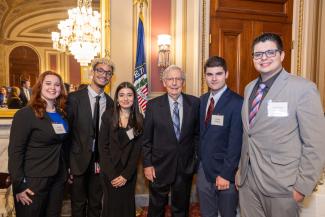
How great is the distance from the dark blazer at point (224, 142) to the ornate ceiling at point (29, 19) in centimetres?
233

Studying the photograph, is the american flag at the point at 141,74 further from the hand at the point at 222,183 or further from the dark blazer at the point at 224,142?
the hand at the point at 222,183

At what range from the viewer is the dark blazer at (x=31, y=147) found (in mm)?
2051

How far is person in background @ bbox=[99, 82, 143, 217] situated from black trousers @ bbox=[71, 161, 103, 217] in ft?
0.36

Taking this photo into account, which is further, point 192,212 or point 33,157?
point 192,212

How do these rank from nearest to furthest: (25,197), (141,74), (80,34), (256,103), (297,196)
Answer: (297,196)
(256,103)
(25,197)
(80,34)
(141,74)

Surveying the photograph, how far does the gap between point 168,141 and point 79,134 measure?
2.64 ft

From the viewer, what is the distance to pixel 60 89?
2277 millimetres

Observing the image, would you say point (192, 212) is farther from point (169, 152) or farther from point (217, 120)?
point (217, 120)

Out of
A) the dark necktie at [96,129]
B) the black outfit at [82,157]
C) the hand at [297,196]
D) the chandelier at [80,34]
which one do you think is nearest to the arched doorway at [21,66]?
the chandelier at [80,34]

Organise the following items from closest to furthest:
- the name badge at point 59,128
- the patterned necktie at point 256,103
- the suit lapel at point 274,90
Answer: the suit lapel at point 274,90 < the patterned necktie at point 256,103 < the name badge at point 59,128

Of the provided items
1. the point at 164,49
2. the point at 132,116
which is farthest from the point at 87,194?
the point at 164,49

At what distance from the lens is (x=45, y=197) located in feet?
7.09

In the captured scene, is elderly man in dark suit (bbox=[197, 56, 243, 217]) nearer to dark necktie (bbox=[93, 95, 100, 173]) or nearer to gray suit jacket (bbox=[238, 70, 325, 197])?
gray suit jacket (bbox=[238, 70, 325, 197])

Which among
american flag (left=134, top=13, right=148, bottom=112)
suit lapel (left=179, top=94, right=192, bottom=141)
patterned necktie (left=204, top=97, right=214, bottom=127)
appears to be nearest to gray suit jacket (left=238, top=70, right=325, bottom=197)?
patterned necktie (left=204, top=97, right=214, bottom=127)
